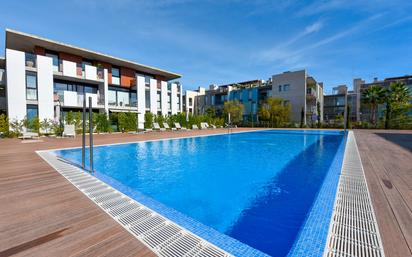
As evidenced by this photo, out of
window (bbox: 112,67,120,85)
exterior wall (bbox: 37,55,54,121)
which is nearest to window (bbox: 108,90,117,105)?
window (bbox: 112,67,120,85)

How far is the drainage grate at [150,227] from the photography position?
1952 mm

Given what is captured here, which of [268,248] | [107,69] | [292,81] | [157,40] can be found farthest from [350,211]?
[292,81]

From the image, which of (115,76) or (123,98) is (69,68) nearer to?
(115,76)

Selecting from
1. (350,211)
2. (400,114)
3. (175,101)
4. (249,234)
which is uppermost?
(175,101)

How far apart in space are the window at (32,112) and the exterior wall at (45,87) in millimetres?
361

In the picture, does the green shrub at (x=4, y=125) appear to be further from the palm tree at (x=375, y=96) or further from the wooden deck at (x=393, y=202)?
the palm tree at (x=375, y=96)

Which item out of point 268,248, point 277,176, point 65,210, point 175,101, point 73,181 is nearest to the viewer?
point 268,248

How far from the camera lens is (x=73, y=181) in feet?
13.2

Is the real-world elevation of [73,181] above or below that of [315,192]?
above

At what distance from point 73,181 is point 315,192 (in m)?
5.36

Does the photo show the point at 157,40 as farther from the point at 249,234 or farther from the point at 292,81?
the point at 292,81

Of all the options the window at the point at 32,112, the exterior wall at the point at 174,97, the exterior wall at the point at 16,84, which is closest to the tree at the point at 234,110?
the exterior wall at the point at 174,97

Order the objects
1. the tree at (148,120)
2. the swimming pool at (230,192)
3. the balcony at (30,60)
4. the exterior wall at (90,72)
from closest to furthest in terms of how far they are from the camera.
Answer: the swimming pool at (230,192)
the balcony at (30,60)
the exterior wall at (90,72)
the tree at (148,120)

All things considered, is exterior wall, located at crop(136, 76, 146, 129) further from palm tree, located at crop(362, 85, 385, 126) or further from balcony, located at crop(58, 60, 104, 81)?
palm tree, located at crop(362, 85, 385, 126)
